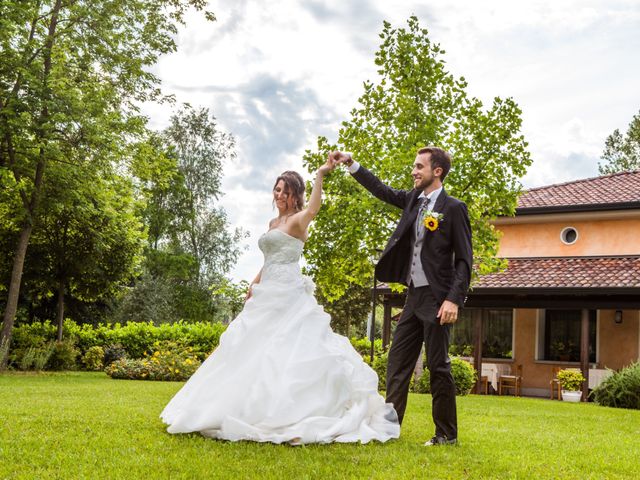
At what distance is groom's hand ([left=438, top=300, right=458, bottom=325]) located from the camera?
570 cm

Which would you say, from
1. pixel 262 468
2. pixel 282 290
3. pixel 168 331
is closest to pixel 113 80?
pixel 168 331

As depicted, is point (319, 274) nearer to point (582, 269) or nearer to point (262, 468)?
point (582, 269)

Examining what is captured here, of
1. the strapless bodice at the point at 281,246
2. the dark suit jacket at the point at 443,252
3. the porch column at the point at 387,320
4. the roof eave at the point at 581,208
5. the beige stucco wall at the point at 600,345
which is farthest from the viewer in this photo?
the porch column at the point at 387,320

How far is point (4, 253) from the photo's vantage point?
74.6 feet

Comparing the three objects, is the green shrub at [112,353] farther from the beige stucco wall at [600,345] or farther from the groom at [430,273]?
the groom at [430,273]

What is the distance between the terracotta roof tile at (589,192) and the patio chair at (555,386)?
204 inches

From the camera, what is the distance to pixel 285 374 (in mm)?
5879

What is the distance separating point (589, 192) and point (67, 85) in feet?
55.4

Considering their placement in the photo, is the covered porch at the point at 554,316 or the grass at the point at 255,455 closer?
the grass at the point at 255,455

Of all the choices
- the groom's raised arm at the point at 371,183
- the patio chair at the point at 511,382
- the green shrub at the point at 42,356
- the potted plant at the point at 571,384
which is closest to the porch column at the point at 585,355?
the potted plant at the point at 571,384

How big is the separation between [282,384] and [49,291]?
2070 cm

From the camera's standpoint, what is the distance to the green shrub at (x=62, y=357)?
72.3ft

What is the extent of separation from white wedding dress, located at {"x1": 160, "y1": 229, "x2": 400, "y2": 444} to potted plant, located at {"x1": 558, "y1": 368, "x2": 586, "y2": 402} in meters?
14.2

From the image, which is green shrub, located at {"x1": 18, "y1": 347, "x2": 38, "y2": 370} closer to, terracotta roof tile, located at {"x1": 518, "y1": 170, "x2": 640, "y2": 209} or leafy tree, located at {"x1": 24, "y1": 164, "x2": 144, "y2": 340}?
leafy tree, located at {"x1": 24, "y1": 164, "x2": 144, "y2": 340}
